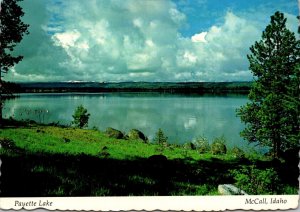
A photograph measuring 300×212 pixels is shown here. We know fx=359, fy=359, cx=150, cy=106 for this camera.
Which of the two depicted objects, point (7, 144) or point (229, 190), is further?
point (7, 144)

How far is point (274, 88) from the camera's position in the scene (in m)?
15.4

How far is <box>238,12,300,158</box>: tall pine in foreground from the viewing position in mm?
13405

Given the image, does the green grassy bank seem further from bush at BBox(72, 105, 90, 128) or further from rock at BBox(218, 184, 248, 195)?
bush at BBox(72, 105, 90, 128)

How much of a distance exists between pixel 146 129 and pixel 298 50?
18.6 meters

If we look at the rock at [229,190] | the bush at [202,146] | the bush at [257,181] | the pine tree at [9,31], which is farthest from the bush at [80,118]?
the bush at [257,181]

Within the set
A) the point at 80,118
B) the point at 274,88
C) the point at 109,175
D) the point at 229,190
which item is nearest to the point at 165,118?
the point at 80,118

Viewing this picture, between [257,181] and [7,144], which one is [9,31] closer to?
[7,144]

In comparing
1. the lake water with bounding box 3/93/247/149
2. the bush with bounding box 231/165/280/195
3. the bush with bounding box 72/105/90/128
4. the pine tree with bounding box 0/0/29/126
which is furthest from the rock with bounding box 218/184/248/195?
the bush with bounding box 72/105/90/128

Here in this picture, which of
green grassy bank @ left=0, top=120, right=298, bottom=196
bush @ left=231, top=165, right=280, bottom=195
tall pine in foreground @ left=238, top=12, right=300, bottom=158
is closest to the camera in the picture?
green grassy bank @ left=0, top=120, right=298, bottom=196

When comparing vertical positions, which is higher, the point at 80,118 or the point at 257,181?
the point at 257,181

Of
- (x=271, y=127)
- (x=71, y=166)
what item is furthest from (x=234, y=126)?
(x=71, y=166)

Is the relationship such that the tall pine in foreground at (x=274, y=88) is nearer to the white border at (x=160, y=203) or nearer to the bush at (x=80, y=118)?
the white border at (x=160, y=203)

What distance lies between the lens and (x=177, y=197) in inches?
308

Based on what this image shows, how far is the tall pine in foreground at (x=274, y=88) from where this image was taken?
13.4m
